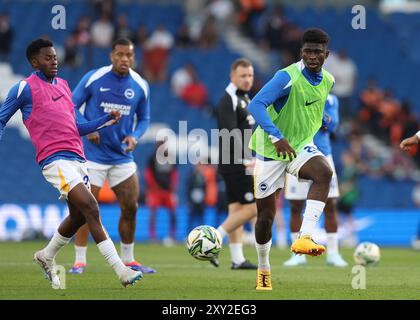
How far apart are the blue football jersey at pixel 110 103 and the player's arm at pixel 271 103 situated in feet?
9.64

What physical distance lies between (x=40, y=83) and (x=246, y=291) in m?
3.06

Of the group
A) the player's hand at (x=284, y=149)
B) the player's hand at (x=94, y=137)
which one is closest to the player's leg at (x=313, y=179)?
the player's hand at (x=284, y=149)

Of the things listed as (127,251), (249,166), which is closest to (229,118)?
(249,166)

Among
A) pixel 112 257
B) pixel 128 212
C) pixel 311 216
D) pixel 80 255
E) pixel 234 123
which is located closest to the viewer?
pixel 112 257

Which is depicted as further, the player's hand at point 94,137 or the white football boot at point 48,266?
the player's hand at point 94,137

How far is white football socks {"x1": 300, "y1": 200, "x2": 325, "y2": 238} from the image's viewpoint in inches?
395

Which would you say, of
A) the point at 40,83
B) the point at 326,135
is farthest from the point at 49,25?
the point at 40,83

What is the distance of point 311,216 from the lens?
10117mm

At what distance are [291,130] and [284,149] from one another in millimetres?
612

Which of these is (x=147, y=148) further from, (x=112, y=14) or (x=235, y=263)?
(x=235, y=263)

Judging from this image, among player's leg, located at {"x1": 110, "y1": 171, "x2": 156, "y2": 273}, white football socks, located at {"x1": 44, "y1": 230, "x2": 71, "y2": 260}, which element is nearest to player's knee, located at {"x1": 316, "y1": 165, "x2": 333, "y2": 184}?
white football socks, located at {"x1": 44, "y1": 230, "x2": 71, "y2": 260}

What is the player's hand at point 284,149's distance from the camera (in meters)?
10.1

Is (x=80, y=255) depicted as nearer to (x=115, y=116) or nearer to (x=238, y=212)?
(x=238, y=212)

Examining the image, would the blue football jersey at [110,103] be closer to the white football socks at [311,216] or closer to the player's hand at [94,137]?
the player's hand at [94,137]
